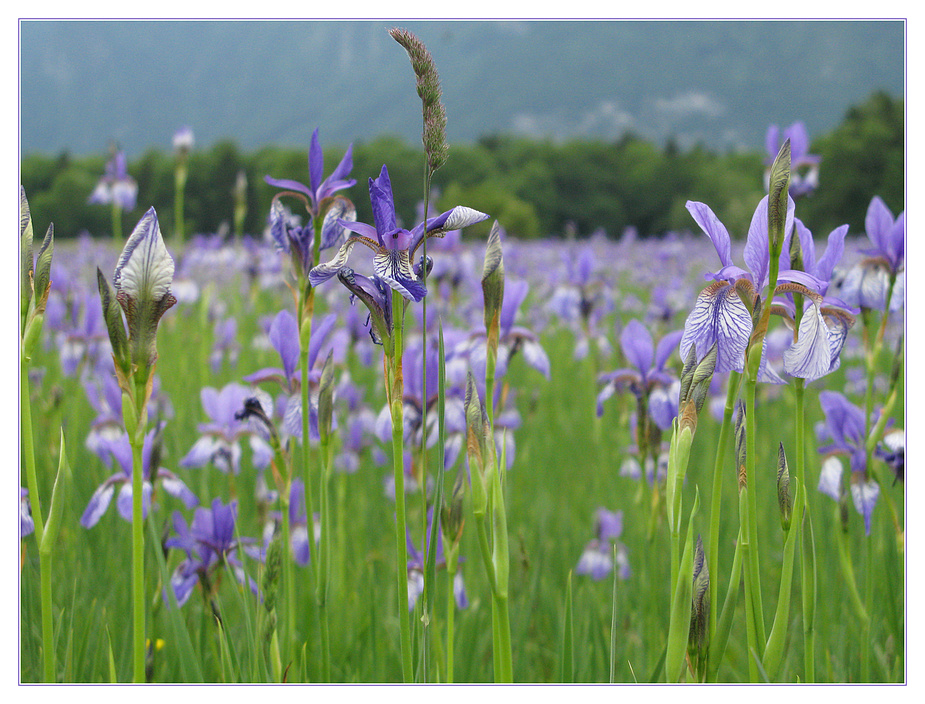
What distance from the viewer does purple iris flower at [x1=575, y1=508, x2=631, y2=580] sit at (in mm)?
2404

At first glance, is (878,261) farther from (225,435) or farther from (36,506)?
(36,506)

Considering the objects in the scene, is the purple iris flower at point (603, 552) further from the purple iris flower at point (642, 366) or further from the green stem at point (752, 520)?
the green stem at point (752, 520)

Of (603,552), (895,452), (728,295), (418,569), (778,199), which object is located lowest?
(603,552)

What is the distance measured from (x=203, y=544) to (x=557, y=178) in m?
2.13

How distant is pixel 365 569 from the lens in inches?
81.7

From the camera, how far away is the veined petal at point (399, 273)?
887 mm

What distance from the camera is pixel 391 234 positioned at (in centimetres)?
94

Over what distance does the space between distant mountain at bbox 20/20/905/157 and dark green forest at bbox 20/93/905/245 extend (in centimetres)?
8

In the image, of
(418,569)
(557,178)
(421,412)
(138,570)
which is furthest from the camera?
(557,178)

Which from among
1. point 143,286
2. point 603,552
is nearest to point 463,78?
point 143,286

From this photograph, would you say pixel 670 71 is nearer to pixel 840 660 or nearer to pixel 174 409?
pixel 840 660

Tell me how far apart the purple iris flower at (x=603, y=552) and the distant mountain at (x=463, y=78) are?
4.93 ft

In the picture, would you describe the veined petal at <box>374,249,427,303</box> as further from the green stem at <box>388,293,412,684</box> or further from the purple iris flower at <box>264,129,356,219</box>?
the purple iris flower at <box>264,129,356,219</box>
